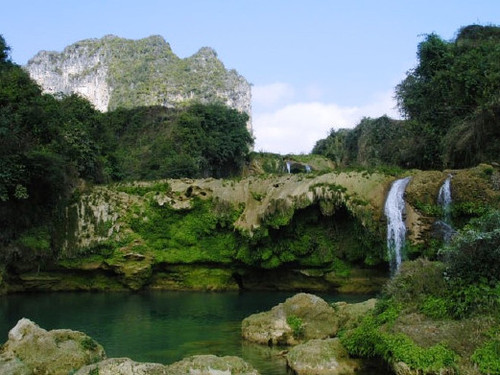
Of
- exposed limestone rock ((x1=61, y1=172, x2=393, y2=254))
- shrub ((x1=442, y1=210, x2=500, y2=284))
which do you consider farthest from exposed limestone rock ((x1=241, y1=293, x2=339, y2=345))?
exposed limestone rock ((x1=61, y1=172, x2=393, y2=254))

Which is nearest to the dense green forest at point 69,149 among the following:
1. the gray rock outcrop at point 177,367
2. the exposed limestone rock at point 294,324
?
the exposed limestone rock at point 294,324

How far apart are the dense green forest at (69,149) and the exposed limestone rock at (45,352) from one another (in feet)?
39.6

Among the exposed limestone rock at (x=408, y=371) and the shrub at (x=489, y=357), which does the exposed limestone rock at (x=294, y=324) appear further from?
the shrub at (x=489, y=357)

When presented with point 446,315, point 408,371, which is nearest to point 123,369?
point 408,371

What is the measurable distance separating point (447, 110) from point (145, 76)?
57350 millimetres

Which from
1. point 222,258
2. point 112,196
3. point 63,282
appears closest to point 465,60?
point 222,258

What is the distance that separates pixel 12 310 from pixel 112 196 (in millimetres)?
8150

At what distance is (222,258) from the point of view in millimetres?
25406

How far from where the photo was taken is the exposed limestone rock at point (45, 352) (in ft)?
34.0

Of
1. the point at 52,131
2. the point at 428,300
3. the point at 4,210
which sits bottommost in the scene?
the point at 428,300

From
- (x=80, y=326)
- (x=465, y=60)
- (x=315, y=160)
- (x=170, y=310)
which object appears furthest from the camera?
(x=315, y=160)

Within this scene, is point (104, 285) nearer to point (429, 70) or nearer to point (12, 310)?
point (12, 310)

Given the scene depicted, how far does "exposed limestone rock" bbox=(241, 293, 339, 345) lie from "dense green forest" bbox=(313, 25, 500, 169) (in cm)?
1370

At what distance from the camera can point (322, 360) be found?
10.7 metres
